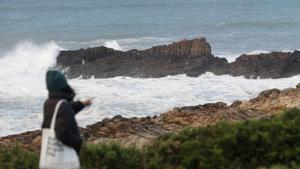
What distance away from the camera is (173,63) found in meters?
32.2

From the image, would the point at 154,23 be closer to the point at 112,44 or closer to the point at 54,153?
the point at 112,44

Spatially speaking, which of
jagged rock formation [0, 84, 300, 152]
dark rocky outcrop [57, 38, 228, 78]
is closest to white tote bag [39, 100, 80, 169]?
jagged rock formation [0, 84, 300, 152]

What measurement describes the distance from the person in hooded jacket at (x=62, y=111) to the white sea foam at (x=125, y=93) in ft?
43.7

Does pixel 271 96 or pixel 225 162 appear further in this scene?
pixel 271 96

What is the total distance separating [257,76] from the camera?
98.2ft

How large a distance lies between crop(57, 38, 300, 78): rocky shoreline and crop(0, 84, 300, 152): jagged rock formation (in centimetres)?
1586

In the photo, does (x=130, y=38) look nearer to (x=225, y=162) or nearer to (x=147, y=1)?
(x=147, y=1)

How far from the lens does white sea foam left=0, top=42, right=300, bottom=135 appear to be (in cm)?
2256

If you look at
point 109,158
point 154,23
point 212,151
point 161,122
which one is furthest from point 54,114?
point 154,23

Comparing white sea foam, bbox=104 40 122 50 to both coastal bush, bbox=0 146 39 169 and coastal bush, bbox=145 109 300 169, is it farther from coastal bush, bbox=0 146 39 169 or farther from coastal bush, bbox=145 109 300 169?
coastal bush, bbox=0 146 39 169

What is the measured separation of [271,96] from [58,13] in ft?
191

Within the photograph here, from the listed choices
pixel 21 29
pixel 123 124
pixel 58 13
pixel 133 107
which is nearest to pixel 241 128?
pixel 123 124

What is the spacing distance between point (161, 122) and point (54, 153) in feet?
20.8

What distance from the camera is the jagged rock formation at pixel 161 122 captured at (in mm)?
11523
